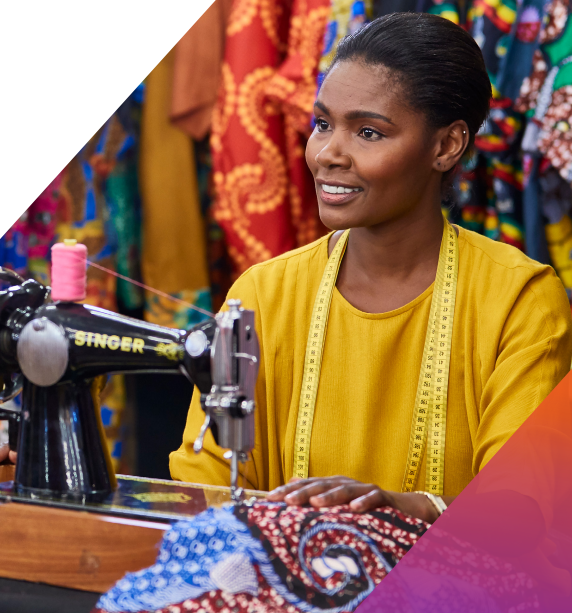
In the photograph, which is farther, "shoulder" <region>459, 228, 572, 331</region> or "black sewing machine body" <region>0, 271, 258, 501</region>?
"shoulder" <region>459, 228, 572, 331</region>

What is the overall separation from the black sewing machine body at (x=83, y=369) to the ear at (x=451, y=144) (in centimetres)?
57

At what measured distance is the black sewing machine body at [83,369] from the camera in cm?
109

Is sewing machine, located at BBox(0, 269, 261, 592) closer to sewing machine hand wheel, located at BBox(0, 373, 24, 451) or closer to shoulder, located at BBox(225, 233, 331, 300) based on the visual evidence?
sewing machine hand wheel, located at BBox(0, 373, 24, 451)

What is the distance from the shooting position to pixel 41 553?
1055mm

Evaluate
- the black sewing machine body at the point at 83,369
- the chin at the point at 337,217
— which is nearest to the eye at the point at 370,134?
the chin at the point at 337,217

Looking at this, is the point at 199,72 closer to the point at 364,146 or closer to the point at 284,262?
the point at 284,262

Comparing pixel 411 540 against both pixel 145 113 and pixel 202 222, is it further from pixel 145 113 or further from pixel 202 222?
pixel 145 113

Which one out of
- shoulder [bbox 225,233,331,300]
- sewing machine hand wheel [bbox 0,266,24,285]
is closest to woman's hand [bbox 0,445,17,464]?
sewing machine hand wheel [bbox 0,266,24,285]

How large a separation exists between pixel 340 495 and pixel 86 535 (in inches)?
12.2

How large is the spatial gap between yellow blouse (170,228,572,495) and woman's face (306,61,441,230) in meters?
0.19

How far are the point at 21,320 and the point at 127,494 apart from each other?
0.27 meters

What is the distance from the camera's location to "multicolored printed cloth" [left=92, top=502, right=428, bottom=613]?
2.99 feet

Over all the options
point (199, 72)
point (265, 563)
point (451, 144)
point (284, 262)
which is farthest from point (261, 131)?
point (265, 563)

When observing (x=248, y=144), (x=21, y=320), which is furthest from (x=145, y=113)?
(x=21, y=320)
